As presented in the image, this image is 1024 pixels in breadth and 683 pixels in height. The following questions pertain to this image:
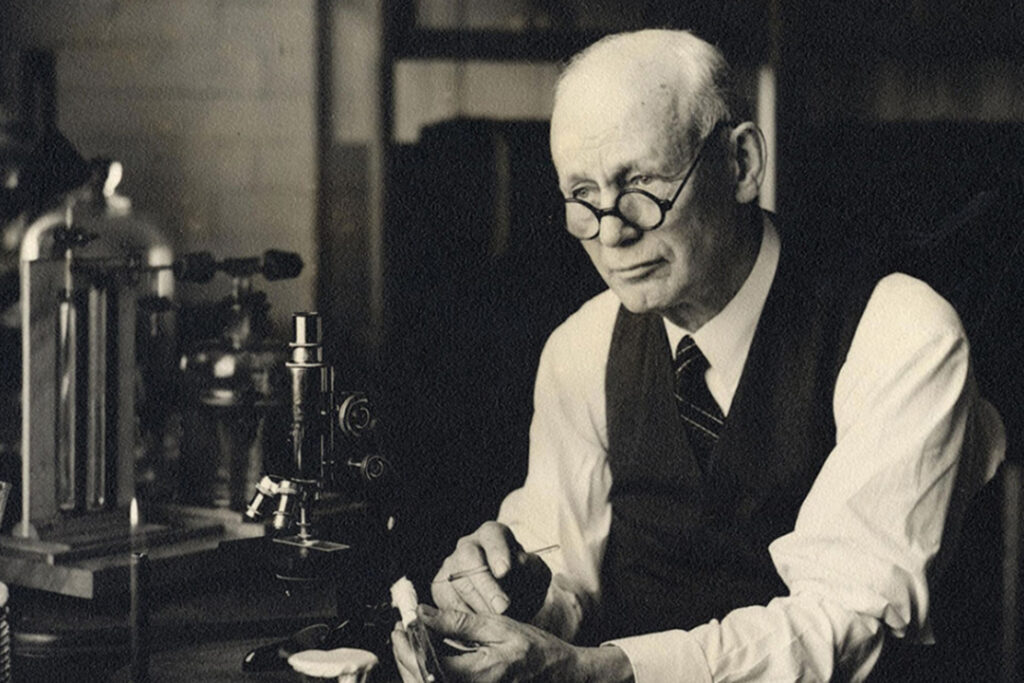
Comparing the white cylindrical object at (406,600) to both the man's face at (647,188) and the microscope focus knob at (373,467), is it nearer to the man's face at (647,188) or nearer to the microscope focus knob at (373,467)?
the microscope focus knob at (373,467)

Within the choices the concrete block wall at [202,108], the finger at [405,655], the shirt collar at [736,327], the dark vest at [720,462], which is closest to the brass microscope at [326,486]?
the finger at [405,655]

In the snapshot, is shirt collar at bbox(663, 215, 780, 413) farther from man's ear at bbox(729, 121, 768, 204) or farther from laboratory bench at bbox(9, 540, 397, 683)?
laboratory bench at bbox(9, 540, 397, 683)

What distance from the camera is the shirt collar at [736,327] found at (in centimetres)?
200

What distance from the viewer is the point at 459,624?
1.60 metres

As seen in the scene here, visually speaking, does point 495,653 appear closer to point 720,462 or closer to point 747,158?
point 720,462

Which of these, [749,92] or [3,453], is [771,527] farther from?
[3,453]

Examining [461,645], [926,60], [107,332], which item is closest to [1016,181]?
[926,60]

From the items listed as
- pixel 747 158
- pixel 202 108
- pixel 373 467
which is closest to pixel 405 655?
pixel 373 467

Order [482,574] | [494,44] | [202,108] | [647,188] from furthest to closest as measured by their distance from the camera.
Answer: [202,108] → [494,44] → [647,188] → [482,574]

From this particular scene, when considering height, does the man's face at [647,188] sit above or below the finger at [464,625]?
above

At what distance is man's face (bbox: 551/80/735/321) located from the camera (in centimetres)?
Answer: 186

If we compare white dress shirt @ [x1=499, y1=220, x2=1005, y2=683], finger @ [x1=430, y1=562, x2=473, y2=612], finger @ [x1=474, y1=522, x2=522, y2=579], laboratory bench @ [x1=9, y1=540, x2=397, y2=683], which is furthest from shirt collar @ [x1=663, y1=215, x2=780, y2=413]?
laboratory bench @ [x1=9, y1=540, x2=397, y2=683]

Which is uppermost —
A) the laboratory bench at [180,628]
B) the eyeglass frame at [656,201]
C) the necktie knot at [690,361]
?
the eyeglass frame at [656,201]

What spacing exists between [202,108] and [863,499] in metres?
1.65
